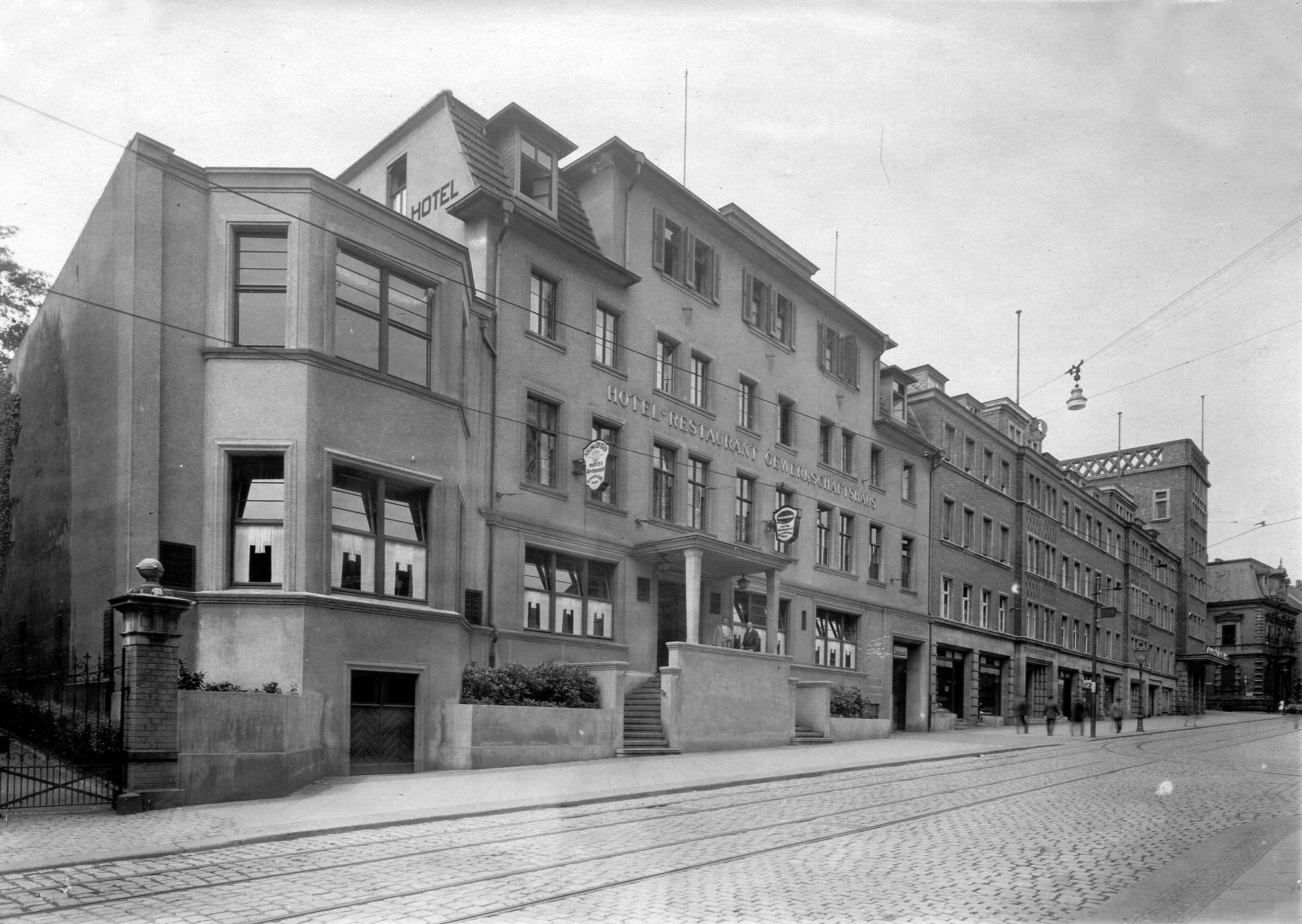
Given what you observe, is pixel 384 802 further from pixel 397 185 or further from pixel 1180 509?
pixel 1180 509

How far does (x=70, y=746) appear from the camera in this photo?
47.7 feet

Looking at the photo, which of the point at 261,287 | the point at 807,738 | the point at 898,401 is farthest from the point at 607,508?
the point at 898,401

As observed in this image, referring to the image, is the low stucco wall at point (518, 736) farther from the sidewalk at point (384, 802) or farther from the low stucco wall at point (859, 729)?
the low stucco wall at point (859, 729)

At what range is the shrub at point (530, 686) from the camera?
19.2 meters

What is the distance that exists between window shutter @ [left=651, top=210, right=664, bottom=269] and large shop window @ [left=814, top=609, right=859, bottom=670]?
12606mm

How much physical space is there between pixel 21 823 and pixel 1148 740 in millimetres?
34272

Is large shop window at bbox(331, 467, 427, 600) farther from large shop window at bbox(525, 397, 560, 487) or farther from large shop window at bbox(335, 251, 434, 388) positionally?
large shop window at bbox(525, 397, 560, 487)

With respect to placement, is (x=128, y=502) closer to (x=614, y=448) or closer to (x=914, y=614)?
(x=614, y=448)

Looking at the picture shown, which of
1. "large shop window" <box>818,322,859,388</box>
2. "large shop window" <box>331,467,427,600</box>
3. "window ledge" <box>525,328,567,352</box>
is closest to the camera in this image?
"large shop window" <box>331,467,427,600</box>

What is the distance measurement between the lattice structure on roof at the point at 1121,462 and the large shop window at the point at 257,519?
71.4m

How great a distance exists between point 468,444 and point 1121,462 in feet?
231

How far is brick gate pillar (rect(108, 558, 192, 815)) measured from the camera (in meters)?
12.6

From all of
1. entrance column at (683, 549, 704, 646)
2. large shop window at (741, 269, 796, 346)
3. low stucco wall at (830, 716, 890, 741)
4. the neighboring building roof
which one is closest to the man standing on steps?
low stucco wall at (830, 716, 890, 741)

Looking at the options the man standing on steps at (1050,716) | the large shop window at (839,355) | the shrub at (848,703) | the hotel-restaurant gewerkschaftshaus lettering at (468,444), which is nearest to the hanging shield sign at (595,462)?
the hotel-restaurant gewerkschaftshaus lettering at (468,444)
